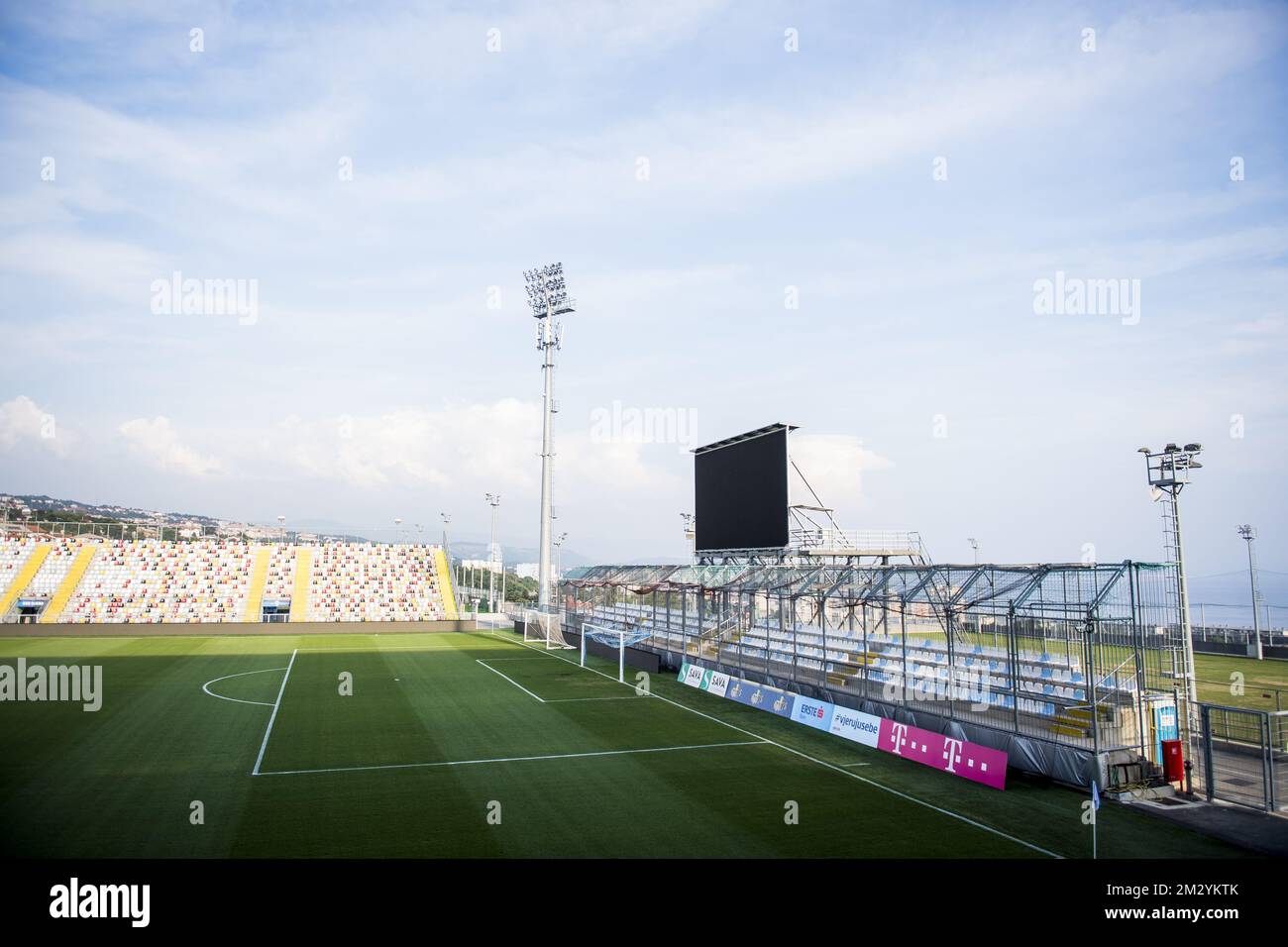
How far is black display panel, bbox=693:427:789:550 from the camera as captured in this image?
98.0 feet

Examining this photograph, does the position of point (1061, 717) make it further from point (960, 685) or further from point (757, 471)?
point (757, 471)

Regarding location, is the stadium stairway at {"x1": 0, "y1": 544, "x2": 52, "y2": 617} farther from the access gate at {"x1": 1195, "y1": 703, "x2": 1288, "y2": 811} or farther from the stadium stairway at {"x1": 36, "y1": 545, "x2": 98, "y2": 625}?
the access gate at {"x1": 1195, "y1": 703, "x2": 1288, "y2": 811}

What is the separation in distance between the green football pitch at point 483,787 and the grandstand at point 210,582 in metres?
26.1

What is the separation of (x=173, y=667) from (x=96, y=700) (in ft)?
27.1

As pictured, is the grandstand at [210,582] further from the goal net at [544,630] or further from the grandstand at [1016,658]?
the grandstand at [1016,658]

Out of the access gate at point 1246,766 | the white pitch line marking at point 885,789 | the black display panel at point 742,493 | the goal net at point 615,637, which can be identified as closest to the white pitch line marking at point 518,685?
the goal net at point 615,637

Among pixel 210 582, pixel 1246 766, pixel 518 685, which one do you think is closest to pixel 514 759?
pixel 518 685

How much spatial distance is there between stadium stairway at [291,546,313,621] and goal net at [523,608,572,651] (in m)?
15.5

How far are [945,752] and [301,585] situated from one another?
4896 cm

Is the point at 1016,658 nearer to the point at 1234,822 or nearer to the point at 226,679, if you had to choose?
the point at 1234,822

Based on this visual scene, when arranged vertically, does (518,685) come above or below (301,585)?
below

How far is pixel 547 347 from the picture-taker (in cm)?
5303

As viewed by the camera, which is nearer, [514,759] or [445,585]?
[514,759]

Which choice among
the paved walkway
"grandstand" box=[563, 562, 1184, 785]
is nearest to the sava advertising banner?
"grandstand" box=[563, 562, 1184, 785]
